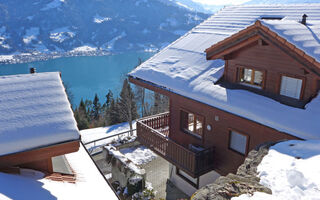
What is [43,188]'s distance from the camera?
5.20 meters

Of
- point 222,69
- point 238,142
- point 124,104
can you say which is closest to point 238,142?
point 238,142

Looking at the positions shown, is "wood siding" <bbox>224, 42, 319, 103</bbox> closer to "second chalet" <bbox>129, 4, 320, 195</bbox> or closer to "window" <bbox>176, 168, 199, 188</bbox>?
"second chalet" <bbox>129, 4, 320, 195</bbox>

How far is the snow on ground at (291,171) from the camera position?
146 inches

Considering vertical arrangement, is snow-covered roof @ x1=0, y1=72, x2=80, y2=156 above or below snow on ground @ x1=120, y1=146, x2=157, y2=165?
above

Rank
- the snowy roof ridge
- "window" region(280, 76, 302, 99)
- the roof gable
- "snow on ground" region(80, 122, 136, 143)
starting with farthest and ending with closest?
"snow on ground" region(80, 122, 136, 143) < "window" region(280, 76, 302, 99) < the roof gable < the snowy roof ridge

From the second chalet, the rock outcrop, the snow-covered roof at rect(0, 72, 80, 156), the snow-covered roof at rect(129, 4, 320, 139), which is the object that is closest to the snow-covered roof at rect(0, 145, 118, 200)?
the snow-covered roof at rect(0, 72, 80, 156)

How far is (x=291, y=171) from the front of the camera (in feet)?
13.9

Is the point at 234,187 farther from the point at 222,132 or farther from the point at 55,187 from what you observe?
the point at 222,132

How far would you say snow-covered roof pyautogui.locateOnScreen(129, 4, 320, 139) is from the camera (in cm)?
707

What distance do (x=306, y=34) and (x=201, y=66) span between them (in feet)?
12.3

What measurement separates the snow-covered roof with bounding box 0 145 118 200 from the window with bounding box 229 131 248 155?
4.64 metres

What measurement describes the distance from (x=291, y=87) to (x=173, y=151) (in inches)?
192

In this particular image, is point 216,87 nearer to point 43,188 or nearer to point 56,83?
point 56,83

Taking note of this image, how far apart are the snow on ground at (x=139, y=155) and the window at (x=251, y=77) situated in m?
9.18
